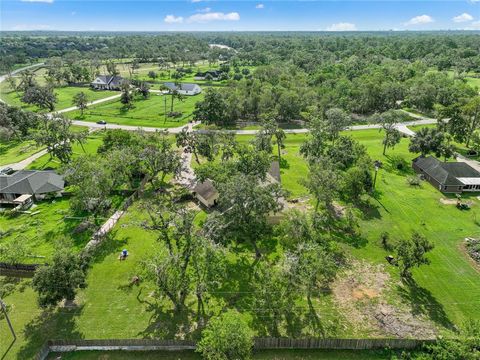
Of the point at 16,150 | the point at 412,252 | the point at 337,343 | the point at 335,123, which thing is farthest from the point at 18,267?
the point at 335,123

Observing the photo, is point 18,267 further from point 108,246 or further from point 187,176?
point 187,176

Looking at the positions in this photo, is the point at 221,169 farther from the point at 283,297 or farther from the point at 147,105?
the point at 147,105

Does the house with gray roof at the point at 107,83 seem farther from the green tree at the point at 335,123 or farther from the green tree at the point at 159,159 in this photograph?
the green tree at the point at 335,123

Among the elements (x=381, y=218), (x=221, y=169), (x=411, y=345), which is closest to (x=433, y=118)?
(x=381, y=218)

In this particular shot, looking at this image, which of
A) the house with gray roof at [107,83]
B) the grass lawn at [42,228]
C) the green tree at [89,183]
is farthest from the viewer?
the house with gray roof at [107,83]

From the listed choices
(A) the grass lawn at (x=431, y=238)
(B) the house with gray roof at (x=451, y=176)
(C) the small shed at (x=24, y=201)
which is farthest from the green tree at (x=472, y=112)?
(C) the small shed at (x=24, y=201)

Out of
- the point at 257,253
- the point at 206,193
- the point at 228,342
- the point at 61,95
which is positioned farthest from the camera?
the point at 61,95
